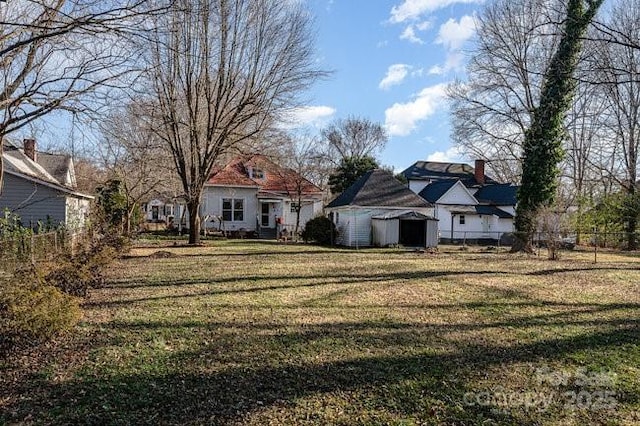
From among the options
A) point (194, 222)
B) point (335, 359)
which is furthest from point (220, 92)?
point (335, 359)

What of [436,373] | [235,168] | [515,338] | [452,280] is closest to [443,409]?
[436,373]

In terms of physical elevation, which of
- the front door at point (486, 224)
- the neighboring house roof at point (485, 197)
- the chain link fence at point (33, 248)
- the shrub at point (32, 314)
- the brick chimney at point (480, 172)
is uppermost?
the brick chimney at point (480, 172)

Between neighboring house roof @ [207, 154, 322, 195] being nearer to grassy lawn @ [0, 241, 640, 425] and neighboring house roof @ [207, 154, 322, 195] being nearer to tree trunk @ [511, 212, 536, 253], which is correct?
tree trunk @ [511, 212, 536, 253]

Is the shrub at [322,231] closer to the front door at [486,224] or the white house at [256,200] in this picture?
the white house at [256,200]

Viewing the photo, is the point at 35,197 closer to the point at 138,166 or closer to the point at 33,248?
the point at 138,166

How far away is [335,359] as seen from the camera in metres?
5.24

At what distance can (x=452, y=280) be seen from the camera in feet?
38.6

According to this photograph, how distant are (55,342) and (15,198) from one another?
18.0m

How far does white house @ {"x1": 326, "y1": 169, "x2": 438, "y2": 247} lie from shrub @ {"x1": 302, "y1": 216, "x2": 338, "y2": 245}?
1.61 ft

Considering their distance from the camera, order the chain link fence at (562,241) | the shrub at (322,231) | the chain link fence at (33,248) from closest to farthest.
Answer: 1. the chain link fence at (33,248)
2. the chain link fence at (562,241)
3. the shrub at (322,231)

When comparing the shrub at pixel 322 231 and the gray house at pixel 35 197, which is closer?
the gray house at pixel 35 197

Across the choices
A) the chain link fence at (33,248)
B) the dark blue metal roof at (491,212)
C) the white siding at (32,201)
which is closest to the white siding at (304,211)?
the dark blue metal roof at (491,212)

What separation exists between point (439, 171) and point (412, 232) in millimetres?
20580

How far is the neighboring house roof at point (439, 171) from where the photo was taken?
44.3m
